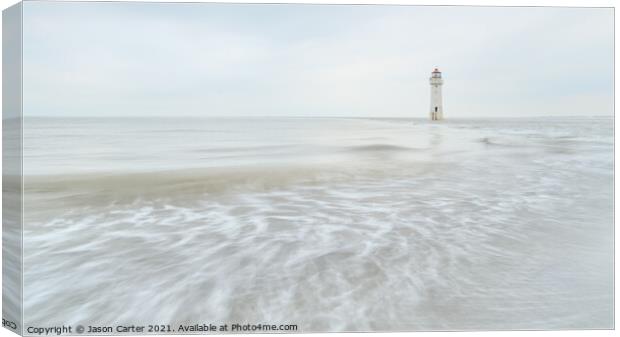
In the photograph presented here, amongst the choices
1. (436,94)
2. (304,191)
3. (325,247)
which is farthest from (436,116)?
(325,247)

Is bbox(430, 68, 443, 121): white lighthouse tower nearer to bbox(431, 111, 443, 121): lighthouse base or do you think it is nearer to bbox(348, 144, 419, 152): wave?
bbox(431, 111, 443, 121): lighthouse base

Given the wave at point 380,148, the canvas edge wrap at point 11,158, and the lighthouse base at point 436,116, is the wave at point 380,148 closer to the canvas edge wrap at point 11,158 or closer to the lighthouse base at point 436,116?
the lighthouse base at point 436,116

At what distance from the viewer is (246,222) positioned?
3.11 metres

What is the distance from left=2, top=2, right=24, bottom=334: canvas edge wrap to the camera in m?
2.45

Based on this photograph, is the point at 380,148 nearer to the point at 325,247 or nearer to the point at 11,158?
the point at 325,247

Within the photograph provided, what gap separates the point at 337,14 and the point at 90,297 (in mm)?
2313

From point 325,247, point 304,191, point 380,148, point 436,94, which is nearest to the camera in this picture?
point 325,247

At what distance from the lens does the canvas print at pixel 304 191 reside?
2.27 metres

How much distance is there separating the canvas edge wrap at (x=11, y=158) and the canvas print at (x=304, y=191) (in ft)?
0.04

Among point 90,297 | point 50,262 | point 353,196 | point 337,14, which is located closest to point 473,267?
point 353,196

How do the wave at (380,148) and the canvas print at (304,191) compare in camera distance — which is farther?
the wave at (380,148)

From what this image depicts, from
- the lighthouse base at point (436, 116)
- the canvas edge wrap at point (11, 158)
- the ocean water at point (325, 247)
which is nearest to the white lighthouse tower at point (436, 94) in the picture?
the lighthouse base at point (436, 116)

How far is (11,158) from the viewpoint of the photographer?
8.08 ft

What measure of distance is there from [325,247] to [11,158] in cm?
186
